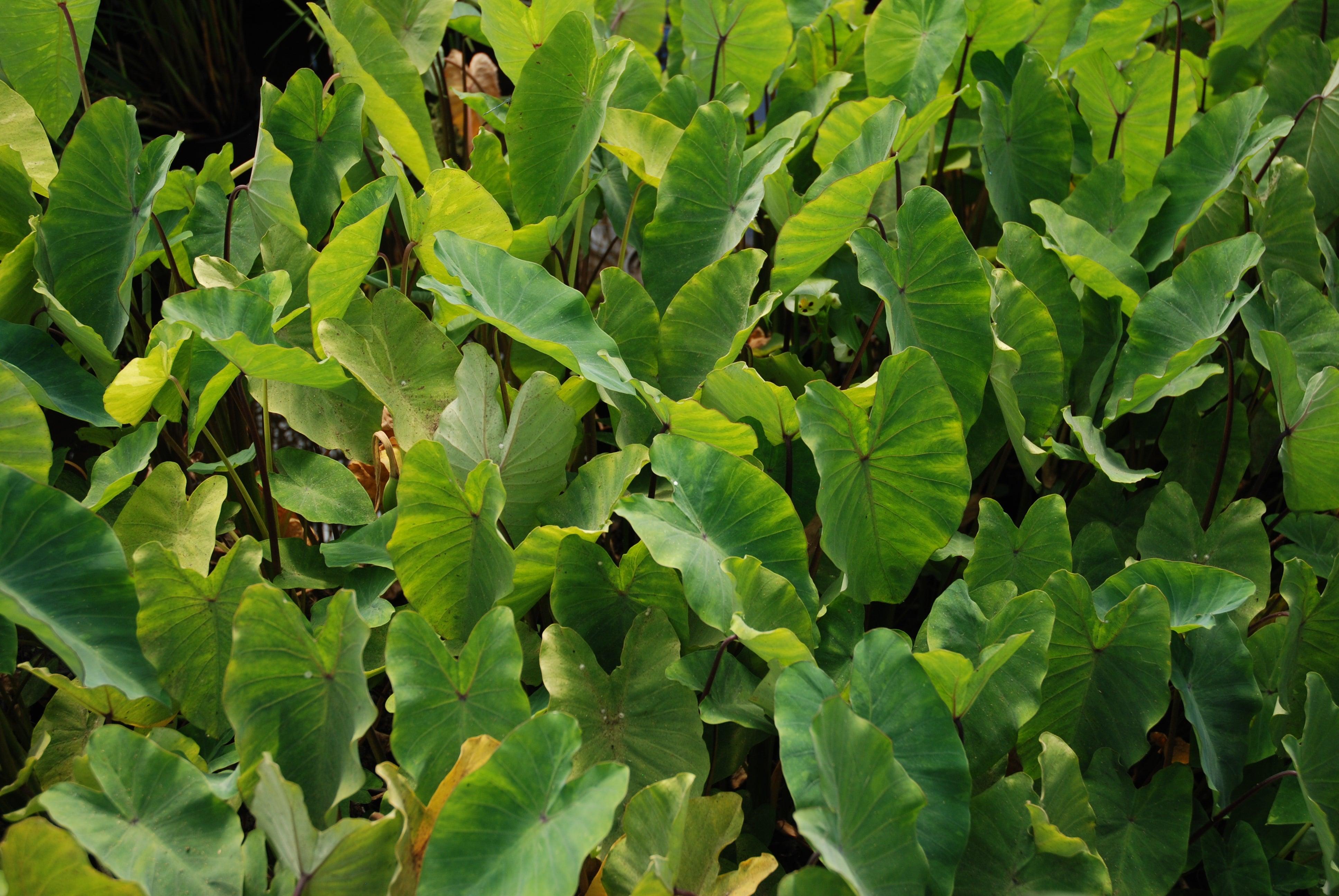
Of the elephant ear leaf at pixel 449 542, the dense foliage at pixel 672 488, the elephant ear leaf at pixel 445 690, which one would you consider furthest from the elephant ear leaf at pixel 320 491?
the elephant ear leaf at pixel 445 690

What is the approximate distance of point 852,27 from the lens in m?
1.33

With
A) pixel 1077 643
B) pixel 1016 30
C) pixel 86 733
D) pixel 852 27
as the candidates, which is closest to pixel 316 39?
pixel 852 27

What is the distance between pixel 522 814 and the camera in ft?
1.89

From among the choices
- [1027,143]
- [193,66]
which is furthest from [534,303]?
[193,66]

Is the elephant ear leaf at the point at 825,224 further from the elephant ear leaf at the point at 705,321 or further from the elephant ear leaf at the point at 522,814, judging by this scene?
the elephant ear leaf at the point at 522,814

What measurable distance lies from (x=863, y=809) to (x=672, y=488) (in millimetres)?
282

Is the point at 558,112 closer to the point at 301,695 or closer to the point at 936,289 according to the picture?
the point at 936,289

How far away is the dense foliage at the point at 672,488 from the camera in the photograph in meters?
0.62

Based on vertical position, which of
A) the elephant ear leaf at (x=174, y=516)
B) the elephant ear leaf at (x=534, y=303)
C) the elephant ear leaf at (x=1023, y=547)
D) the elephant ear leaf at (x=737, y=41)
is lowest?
the elephant ear leaf at (x=174, y=516)

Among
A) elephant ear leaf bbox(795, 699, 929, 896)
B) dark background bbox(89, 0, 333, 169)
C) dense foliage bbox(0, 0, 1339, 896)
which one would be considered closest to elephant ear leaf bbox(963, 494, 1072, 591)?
dense foliage bbox(0, 0, 1339, 896)

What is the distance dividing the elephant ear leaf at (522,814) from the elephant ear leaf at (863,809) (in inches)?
4.3

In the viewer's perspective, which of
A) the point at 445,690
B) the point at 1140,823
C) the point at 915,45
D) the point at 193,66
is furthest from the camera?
the point at 193,66

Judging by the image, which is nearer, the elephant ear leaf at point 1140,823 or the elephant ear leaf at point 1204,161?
the elephant ear leaf at point 1140,823

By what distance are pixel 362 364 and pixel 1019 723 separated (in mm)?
536
